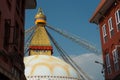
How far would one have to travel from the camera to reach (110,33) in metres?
27.2

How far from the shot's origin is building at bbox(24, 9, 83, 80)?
42.9 meters

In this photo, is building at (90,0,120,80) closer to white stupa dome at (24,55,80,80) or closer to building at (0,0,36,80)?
building at (0,0,36,80)

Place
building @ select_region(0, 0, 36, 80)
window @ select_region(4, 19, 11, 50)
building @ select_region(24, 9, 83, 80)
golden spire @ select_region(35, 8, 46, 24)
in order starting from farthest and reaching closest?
golden spire @ select_region(35, 8, 46, 24) → building @ select_region(24, 9, 83, 80) → window @ select_region(4, 19, 11, 50) → building @ select_region(0, 0, 36, 80)

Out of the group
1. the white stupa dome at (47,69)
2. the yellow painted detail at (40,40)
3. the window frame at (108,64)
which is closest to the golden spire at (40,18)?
the yellow painted detail at (40,40)

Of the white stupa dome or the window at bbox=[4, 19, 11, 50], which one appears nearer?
the window at bbox=[4, 19, 11, 50]

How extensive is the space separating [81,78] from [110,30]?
19.7m

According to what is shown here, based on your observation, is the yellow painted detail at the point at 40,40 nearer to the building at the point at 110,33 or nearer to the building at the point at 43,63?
the building at the point at 43,63

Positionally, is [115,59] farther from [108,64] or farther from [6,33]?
[6,33]

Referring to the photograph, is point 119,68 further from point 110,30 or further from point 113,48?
point 110,30

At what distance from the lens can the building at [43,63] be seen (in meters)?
42.9

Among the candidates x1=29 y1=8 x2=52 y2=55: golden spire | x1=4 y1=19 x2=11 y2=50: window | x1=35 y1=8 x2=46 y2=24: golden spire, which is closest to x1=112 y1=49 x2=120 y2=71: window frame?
x1=4 y1=19 x2=11 y2=50: window

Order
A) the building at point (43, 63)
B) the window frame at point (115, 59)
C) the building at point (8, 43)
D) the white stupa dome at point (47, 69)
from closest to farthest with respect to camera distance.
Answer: the building at point (8, 43), the window frame at point (115, 59), the white stupa dome at point (47, 69), the building at point (43, 63)

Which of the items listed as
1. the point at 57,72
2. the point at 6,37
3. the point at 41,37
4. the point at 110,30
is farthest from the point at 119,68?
the point at 41,37

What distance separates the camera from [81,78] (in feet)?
150
